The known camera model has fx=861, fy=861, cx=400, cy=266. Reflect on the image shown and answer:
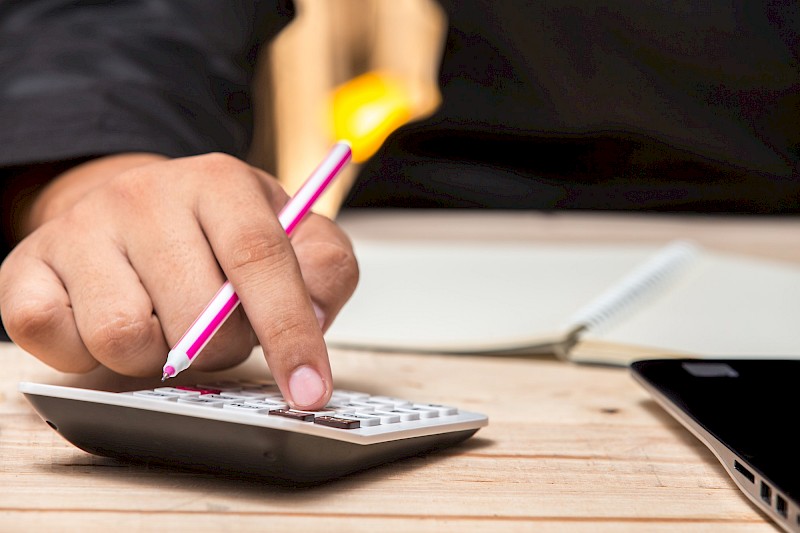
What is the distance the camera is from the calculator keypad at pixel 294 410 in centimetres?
33

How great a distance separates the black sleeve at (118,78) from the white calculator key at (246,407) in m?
0.35

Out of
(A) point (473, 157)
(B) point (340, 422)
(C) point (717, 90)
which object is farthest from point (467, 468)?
(C) point (717, 90)

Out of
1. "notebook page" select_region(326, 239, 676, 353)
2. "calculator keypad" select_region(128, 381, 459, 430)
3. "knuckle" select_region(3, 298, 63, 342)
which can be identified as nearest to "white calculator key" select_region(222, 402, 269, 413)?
"calculator keypad" select_region(128, 381, 459, 430)

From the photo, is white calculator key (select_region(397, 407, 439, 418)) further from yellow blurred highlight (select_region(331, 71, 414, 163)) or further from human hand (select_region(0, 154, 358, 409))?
yellow blurred highlight (select_region(331, 71, 414, 163))

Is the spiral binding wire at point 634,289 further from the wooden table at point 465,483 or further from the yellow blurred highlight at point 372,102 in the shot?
the yellow blurred highlight at point 372,102

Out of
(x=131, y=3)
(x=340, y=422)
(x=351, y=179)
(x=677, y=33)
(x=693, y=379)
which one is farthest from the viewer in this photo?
(x=351, y=179)

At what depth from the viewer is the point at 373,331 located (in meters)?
0.65

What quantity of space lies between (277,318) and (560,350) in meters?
0.30

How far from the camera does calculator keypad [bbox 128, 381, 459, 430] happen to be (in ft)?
1.09

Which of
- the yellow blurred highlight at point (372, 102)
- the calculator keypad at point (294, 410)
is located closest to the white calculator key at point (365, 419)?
the calculator keypad at point (294, 410)

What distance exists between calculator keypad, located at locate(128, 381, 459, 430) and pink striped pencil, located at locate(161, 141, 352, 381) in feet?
0.05

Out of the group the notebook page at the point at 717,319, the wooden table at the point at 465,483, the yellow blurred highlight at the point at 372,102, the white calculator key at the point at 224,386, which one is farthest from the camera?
the yellow blurred highlight at the point at 372,102

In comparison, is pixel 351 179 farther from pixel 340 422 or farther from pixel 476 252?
pixel 340 422

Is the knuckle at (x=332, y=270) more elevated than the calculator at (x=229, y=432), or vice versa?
the knuckle at (x=332, y=270)
